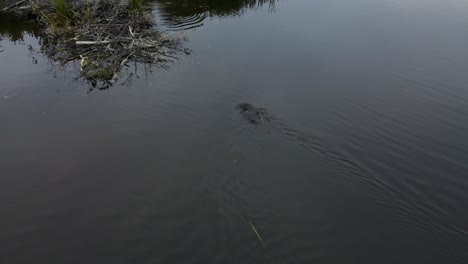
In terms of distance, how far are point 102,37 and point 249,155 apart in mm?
5870

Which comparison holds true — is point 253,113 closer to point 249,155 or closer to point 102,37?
point 249,155

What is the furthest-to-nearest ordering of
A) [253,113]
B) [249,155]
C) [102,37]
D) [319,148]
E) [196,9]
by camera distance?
[196,9]
[102,37]
[253,113]
[319,148]
[249,155]

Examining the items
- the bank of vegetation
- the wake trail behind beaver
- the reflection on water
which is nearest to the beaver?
the wake trail behind beaver

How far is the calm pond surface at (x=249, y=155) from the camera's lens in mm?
4422

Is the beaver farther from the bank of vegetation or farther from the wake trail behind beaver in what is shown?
the bank of vegetation

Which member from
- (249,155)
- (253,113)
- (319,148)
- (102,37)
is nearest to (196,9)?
(102,37)

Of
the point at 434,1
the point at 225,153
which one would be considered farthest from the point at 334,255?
the point at 434,1

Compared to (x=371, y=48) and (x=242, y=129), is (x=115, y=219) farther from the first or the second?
(x=371, y=48)

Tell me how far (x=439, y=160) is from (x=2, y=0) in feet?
45.3

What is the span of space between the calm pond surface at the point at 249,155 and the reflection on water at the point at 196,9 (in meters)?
1.68

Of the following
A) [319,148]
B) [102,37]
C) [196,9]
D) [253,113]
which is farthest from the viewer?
[196,9]

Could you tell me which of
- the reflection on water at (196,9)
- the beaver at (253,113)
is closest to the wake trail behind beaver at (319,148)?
the beaver at (253,113)

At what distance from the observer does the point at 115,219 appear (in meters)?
4.71

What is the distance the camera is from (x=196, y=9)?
12.1 metres
